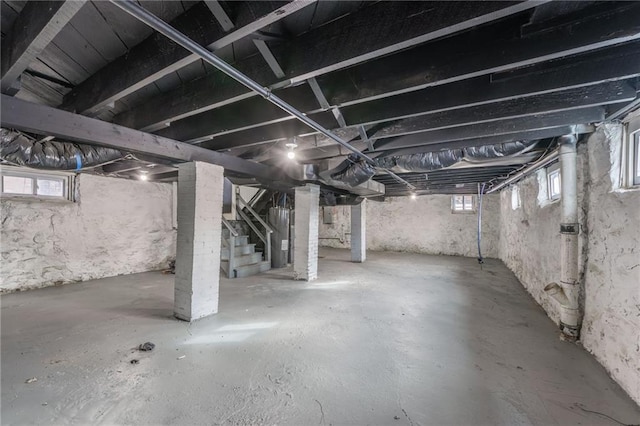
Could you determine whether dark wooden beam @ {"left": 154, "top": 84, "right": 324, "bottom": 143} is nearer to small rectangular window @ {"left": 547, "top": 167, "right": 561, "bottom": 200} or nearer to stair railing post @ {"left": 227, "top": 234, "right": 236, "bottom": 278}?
stair railing post @ {"left": 227, "top": 234, "right": 236, "bottom": 278}

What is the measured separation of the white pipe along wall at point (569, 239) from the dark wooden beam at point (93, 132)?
3.39m

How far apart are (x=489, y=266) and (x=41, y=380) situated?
715 cm

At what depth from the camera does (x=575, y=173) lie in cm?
225

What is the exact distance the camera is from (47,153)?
242 cm

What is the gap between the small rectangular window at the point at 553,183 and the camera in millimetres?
2965

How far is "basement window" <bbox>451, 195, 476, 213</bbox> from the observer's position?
7344 mm

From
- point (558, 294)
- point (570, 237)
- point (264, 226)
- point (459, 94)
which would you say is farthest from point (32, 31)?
point (264, 226)

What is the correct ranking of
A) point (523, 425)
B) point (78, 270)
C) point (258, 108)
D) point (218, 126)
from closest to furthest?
point (523, 425), point (258, 108), point (218, 126), point (78, 270)

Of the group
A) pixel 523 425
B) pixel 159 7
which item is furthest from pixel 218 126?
pixel 523 425

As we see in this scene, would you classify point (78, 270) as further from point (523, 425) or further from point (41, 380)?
point (523, 425)

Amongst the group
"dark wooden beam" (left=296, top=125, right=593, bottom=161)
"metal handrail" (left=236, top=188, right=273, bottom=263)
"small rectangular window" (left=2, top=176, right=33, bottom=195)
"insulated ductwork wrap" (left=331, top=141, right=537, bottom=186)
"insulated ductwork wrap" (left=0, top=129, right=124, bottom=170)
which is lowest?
"metal handrail" (left=236, top=188, right=273, bottom=263)

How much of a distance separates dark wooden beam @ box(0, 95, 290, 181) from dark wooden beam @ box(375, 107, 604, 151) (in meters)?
2.04

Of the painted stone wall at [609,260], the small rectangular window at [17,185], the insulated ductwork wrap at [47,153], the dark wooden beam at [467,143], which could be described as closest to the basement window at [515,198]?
the painted stone wall at [609,260]

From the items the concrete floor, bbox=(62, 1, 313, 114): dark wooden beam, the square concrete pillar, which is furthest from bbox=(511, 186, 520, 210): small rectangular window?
bbox=(62, 1, 313, 114): dark wooden beam
